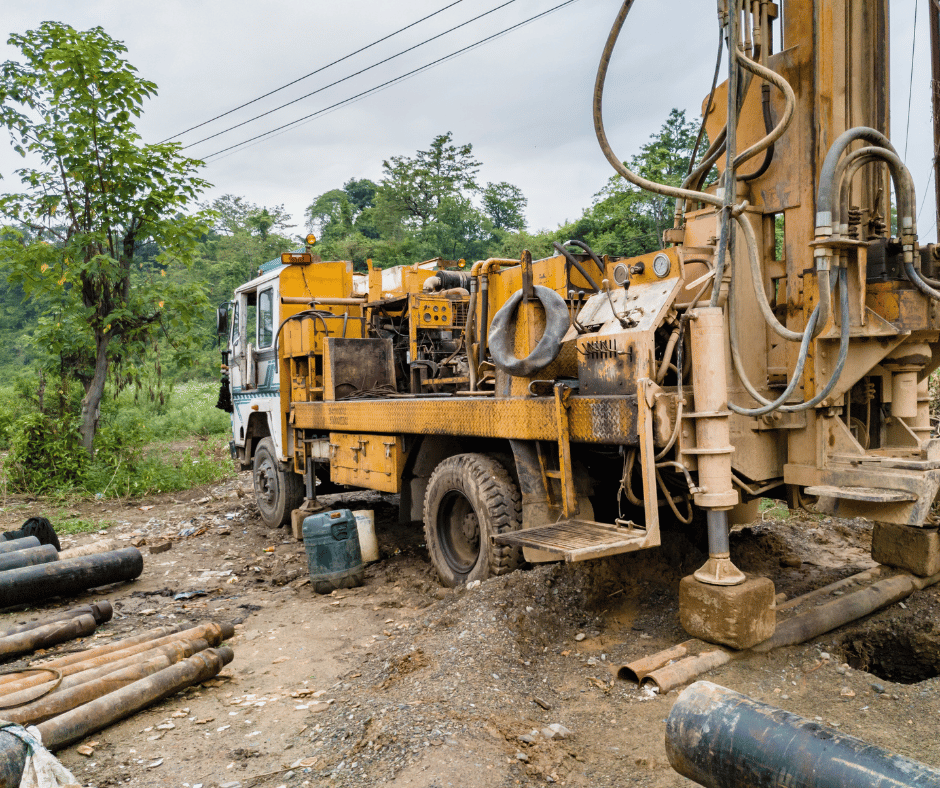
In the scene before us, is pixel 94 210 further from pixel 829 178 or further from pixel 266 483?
pixel 829 178

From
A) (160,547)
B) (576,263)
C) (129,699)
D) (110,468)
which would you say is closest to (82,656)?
(129,699)

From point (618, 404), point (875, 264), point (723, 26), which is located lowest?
point (618, 404)

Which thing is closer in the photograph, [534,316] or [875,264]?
[875,264]

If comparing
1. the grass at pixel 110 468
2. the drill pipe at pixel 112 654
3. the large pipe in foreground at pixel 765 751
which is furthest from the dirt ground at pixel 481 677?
the grass at pixel 110 468

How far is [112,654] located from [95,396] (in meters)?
7.96

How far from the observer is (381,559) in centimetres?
677

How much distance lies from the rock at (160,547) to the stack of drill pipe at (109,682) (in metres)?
3.39

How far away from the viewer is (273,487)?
851 cm

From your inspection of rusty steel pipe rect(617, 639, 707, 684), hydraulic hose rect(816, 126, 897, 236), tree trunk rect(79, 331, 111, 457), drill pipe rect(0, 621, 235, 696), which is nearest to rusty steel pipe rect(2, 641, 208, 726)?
drill pipe rect(0, 621, 235, 696)

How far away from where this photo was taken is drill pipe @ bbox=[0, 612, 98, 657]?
462 centimetres

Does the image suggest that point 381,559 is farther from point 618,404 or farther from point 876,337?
point 876,337

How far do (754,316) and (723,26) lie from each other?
5.31 ft

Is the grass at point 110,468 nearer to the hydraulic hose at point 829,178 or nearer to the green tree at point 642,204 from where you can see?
the hydraulic hose at point 829,178

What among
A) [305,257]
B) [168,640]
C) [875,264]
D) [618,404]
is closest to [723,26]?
[875,264]
